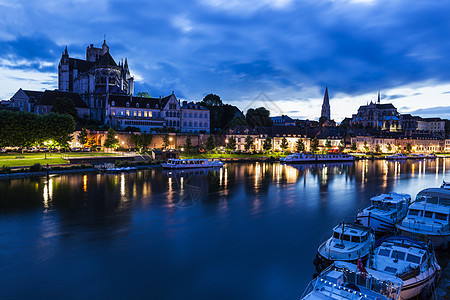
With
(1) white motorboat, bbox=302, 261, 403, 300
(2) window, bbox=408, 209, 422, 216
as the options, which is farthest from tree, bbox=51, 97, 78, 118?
(1) white motorboat, bbox=302, 261, 403, 300

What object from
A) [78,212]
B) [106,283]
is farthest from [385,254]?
[78,212]

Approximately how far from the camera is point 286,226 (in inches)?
1011

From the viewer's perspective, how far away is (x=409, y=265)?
1383 centimetres

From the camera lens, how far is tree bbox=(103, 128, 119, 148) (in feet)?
235

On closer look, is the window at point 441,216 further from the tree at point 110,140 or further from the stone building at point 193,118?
the stone building at point 193,118

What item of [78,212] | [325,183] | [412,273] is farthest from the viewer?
[325,183]

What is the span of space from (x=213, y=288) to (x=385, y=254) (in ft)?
29.3

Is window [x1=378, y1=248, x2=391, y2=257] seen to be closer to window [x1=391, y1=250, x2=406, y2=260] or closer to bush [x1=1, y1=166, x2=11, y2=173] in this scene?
window [x1=391, y1=250, x2=406, y2=260]

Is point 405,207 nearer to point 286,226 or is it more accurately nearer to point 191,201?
point 286,226

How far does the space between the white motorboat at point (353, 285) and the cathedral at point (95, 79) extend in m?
85.4

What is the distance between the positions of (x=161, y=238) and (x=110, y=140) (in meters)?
55.3

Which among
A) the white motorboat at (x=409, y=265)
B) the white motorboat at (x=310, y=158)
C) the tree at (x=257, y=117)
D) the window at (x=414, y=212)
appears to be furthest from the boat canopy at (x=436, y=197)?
the tree at (x=257, y=117)

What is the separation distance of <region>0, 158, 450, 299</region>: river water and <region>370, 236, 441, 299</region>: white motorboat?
13.4ft

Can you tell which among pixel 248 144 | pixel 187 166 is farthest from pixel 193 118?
pixel 187 166
